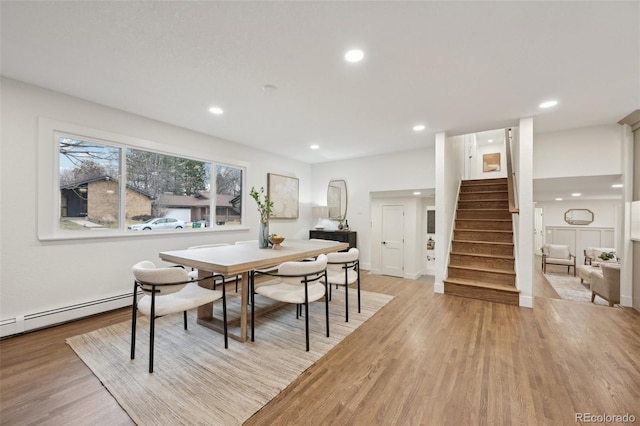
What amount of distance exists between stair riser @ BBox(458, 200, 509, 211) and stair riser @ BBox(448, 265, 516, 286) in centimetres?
164

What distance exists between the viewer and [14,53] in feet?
7.12

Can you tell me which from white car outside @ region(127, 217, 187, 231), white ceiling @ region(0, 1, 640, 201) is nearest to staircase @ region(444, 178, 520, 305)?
white ceiling @ region(0, 1, 640, 201)

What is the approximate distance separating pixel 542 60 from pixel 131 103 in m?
4.39

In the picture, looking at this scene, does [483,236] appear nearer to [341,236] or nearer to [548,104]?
[548,104]

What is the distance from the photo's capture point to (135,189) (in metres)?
3.60

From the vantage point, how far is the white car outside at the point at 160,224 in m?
3.62

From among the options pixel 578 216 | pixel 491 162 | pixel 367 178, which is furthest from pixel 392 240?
pixel 578 216

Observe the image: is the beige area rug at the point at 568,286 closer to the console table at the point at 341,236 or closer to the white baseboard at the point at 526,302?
the white baseboard at the point at 526,302

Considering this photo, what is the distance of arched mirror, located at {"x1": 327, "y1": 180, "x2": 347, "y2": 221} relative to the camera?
630 cm

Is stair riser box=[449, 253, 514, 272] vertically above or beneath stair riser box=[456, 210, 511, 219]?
beneath

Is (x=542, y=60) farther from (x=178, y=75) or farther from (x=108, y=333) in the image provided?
(x=108, y=333)

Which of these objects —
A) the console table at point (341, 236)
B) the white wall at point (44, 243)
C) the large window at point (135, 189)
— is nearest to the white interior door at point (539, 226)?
the console table at point (341, 236)

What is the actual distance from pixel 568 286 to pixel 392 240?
15.4ft

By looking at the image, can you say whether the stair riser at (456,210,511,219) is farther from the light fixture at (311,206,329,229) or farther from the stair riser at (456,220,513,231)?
the light fixture at (311,206,329,229)
